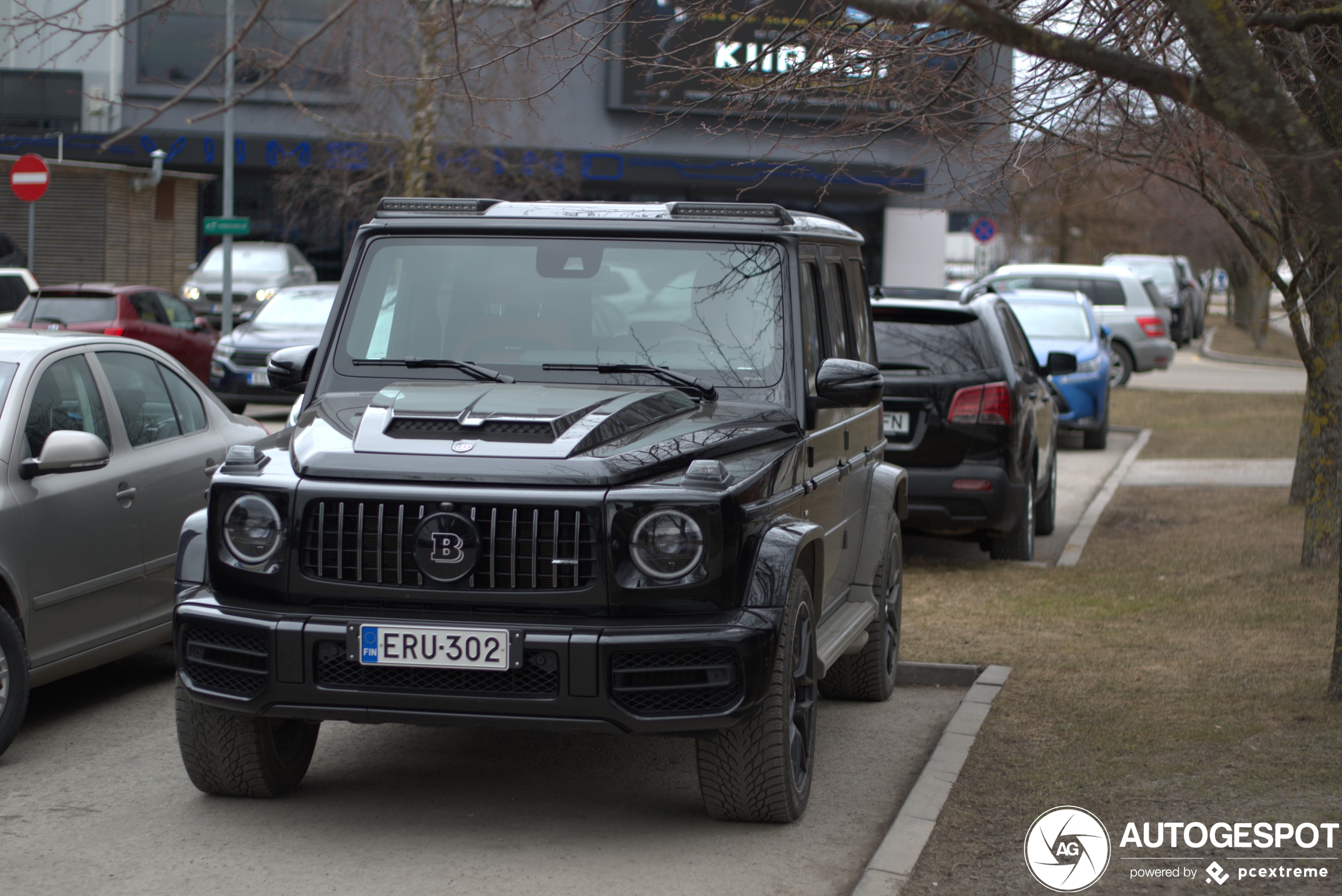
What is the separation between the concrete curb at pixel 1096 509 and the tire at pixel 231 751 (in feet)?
21.3

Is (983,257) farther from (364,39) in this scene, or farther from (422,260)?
(422,260)

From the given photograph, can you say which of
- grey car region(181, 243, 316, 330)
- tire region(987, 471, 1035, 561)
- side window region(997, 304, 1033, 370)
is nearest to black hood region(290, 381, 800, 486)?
tire region(987, 471, 1035, 561)

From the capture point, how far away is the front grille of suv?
4.39m

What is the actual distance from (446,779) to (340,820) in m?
0.58

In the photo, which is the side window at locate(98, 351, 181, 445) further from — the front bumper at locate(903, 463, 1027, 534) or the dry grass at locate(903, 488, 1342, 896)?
the front bumper at locate(903, 463, 1027, 534)

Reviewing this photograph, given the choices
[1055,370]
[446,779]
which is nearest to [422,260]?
[446,779]

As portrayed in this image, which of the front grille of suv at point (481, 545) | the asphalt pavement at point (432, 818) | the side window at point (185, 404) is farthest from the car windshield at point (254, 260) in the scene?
the front grille of suv at point (481, 545)

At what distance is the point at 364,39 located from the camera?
779 inches

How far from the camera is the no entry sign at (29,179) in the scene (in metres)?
19.3

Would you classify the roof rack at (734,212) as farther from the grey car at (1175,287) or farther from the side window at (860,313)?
the grey car at (1175,287)

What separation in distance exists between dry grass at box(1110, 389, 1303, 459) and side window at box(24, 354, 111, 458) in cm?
1332

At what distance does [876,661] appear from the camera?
22.0 ft

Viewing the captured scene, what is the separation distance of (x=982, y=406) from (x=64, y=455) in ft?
18.7

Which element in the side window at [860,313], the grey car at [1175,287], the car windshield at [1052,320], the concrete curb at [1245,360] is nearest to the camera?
the side window at [860,313]
